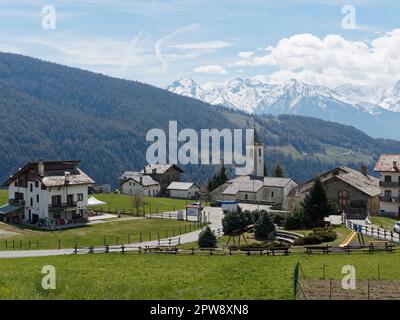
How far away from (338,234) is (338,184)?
2852cm

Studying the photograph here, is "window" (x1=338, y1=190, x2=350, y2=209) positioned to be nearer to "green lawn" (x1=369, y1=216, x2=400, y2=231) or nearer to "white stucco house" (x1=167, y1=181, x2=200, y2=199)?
"green lawn" (x1=369, y1=216, x2=400, y2=231)

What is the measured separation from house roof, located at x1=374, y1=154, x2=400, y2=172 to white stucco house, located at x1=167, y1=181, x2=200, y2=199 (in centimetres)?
5386

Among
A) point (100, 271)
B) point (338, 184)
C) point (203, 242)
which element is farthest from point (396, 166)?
point (100, 271)

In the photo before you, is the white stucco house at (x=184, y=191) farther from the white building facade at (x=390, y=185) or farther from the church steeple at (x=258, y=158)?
the white building facade at (x=390, y=185)

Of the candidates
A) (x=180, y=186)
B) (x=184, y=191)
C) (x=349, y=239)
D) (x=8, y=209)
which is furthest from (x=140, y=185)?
(x=349, y=239)

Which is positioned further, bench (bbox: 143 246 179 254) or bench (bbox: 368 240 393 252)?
bench (bbox: 143 246 179 254)

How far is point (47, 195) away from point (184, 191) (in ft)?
175

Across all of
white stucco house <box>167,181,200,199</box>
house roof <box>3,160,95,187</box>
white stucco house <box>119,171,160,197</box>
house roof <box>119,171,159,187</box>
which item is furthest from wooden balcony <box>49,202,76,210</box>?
house roof <box>119,171,159,187</box>

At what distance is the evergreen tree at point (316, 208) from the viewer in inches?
2488

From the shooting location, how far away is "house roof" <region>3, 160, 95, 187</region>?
7494 centimetres

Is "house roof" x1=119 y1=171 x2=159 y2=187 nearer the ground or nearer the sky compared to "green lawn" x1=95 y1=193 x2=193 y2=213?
nearer the sky

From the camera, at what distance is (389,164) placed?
246 feet
